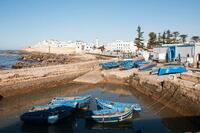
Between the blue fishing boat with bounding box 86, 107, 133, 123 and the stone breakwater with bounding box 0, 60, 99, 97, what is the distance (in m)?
14.2

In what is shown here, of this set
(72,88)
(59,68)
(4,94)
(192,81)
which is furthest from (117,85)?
(4,94)

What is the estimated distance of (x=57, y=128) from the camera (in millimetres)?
17438

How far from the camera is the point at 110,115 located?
1800 cm

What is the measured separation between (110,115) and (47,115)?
4.80m

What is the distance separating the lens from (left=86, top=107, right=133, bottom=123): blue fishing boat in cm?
1783

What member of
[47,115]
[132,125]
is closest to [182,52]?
[132,125]

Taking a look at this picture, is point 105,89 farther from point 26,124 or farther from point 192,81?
point 26,124

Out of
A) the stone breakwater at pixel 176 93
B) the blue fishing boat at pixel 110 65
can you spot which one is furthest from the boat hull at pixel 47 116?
the blue fishing boat at pixel 110 65

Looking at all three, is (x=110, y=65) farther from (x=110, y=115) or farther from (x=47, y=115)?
(x=47, y=115)

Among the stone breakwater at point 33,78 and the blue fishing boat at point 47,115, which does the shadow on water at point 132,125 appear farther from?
the stone breakwater at point 33,78

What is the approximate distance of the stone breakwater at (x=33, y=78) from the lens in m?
28.6

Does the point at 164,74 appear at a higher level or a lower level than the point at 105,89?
higher

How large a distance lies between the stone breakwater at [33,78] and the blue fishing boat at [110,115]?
14154mm

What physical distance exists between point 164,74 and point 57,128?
15811 millimetres
